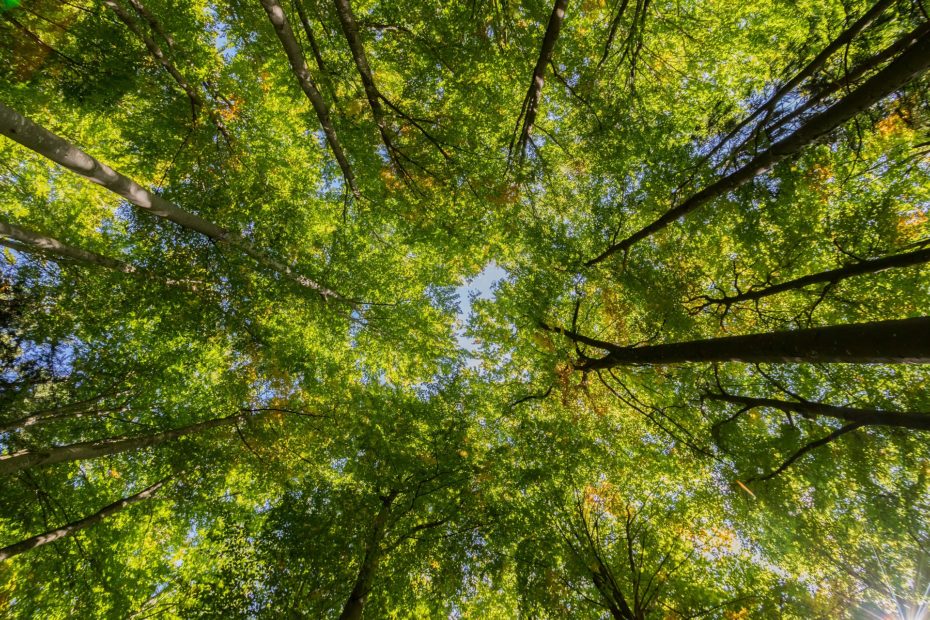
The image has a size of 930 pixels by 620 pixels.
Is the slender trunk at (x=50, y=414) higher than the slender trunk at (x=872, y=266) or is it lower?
lower

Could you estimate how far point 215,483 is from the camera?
8695 millimetres

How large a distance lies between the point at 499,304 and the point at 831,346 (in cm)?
784

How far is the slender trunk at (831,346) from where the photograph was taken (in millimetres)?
2367

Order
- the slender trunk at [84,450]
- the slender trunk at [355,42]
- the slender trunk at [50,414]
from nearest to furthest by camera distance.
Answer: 1. the slender trunk at [355,42]
2. the slender trunk at [84,450]
3. the slender trunk at [50,414]

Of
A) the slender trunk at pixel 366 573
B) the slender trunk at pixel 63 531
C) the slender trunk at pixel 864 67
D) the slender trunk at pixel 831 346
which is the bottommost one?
the slender trunk at pixel 63 531

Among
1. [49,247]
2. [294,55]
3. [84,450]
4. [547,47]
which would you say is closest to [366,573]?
[84,450]

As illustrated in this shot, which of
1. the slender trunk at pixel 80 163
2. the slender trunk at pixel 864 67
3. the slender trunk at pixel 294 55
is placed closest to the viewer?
the slender trunk at pixel 80 163

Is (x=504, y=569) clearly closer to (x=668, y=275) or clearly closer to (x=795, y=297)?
(x=668, y=275)

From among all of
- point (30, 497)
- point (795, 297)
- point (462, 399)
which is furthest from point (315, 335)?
point (795, 297)

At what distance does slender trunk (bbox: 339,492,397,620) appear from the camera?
18.2ft

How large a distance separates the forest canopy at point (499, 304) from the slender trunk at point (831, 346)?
209 mm

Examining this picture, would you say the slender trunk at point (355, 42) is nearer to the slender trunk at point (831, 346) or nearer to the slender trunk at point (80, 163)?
the slender trunk at point (80, 163)

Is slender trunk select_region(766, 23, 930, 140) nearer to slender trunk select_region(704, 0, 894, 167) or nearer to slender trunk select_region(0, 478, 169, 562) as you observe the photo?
slender trunk select_region(704, 0, 894, 167)

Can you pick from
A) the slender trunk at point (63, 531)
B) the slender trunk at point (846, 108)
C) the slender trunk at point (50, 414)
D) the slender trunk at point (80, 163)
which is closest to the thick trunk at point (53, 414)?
the slender trunk at point (50, 414)
